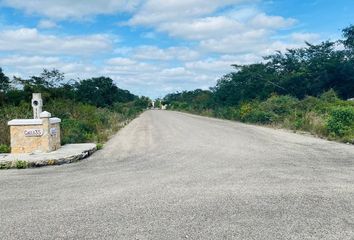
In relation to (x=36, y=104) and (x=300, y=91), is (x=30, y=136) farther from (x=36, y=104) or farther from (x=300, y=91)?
(x=300, y=91)

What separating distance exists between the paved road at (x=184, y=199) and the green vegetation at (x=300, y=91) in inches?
355

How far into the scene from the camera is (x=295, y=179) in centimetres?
888

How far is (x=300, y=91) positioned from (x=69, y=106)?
2716cm

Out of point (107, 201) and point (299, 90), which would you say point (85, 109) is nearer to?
point (107, 201)

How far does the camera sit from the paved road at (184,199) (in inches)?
216

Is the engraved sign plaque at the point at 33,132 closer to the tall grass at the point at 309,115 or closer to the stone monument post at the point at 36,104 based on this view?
the stone monument post at the point at 36,104

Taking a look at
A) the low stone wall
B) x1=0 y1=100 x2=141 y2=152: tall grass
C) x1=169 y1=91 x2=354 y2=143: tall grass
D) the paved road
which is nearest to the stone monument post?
the low stone wall

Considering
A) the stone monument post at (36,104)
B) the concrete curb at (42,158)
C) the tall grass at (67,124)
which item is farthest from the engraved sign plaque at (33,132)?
the tall grass at (67,124)

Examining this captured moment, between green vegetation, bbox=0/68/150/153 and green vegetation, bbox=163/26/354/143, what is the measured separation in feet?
35.6

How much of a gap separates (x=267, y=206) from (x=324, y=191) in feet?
5.34

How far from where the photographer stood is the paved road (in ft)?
18.0

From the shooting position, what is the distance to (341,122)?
19.6 meters

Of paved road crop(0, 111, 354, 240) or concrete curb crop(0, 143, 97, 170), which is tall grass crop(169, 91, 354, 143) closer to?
paved road crop(0, 111, 354, 240)

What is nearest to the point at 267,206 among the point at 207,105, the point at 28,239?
the point at 28,239
